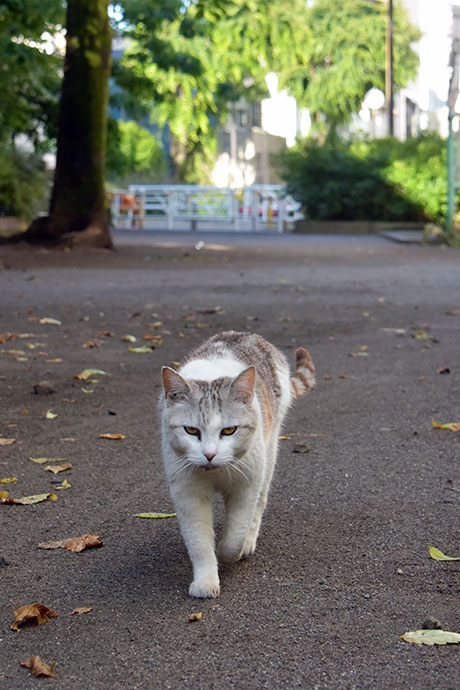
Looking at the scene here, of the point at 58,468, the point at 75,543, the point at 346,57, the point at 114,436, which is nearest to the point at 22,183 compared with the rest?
the point at 114,436

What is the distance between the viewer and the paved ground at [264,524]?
287 cm

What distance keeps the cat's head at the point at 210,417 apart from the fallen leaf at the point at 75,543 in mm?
675

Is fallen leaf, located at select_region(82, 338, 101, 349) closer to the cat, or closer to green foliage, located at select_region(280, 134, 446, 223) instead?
the cat

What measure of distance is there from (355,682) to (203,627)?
0.57 m

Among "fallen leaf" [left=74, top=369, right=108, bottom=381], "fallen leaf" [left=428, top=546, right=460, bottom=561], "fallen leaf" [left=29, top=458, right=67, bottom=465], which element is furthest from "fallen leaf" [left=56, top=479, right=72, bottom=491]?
"fallen leaf" [left=74, top=369, right=108, bottom=381]

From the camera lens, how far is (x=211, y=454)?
3.23 m

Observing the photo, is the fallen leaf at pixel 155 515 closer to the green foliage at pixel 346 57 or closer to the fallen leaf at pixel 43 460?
the fallen leaf at pixel 43 460

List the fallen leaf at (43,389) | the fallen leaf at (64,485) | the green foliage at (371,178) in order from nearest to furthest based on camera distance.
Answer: the fallen leaf at (64,485), the fallen leaf at (43,389), the green foliage at (371,178)

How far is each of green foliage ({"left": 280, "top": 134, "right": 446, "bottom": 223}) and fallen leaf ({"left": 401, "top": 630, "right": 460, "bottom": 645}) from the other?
74.5 ft

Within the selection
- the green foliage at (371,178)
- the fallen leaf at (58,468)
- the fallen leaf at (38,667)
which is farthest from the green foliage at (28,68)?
the fallen leaf at (38,667)

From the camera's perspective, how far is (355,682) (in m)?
2.71

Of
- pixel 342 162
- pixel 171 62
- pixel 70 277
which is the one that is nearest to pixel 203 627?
pixel 70 277

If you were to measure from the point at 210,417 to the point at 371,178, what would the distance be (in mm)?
25388

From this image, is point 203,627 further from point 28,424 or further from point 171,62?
point 171,62
